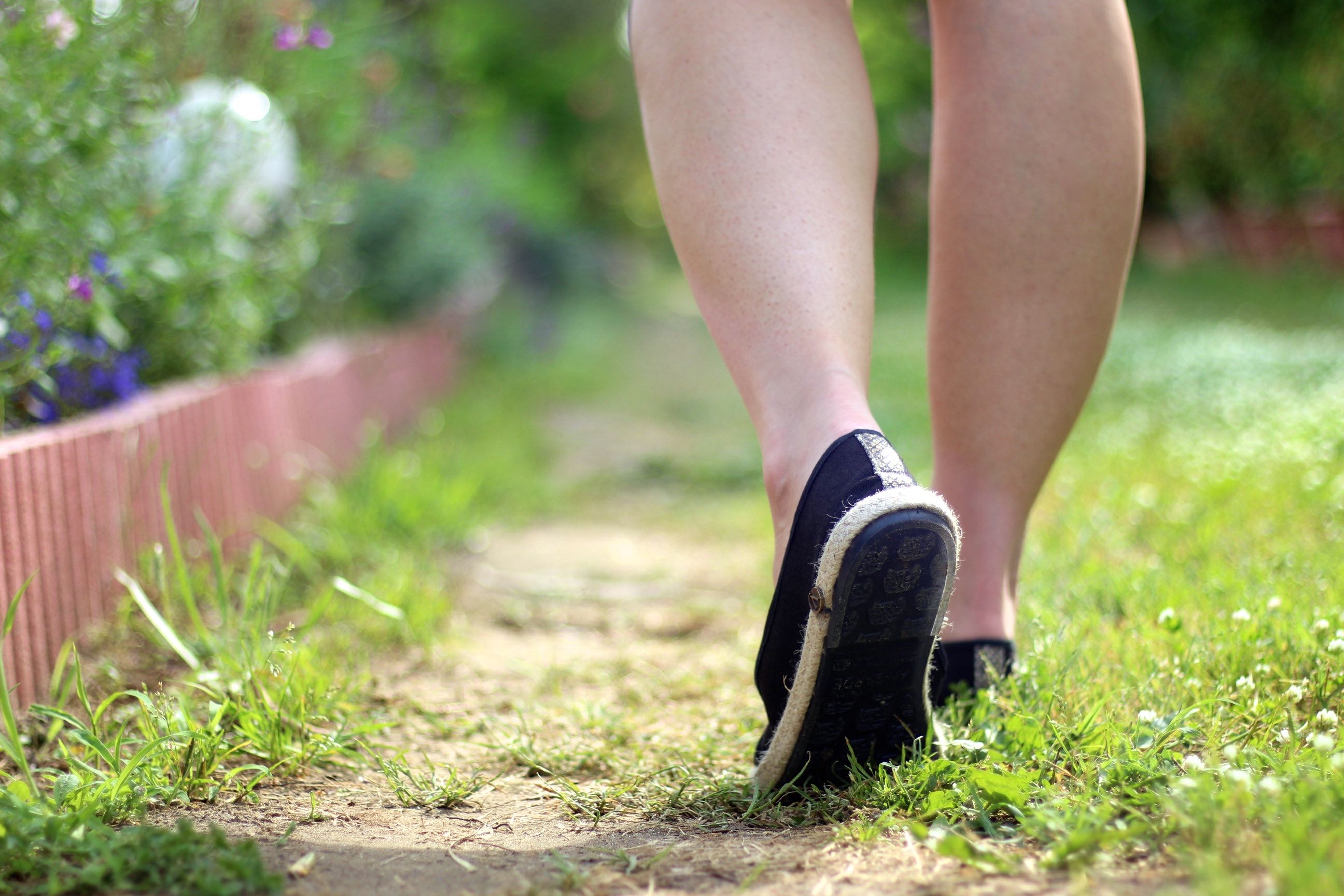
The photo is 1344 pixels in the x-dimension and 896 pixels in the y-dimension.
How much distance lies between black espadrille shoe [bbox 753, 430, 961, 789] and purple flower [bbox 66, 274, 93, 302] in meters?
1.30

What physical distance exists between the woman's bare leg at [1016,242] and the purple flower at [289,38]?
1550 mm

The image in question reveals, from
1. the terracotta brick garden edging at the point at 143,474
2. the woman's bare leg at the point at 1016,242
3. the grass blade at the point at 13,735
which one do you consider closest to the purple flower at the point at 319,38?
the terracotta brick garden edging at the point at 143,474

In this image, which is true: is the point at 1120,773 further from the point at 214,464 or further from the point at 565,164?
the point at 565,164

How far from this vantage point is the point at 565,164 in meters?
13.5

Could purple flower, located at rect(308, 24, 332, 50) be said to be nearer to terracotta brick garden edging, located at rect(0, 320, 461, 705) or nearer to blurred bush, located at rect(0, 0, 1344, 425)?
blurred bush, located at rect(0, 0, 1344, 425)

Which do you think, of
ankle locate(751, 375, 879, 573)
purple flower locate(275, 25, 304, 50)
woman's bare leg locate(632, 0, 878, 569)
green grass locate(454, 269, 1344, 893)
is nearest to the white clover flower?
purple flower locate(275, 25, 304, 50)

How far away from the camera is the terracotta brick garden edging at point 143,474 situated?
152 cm

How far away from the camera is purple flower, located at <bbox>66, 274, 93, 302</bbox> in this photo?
1.81 meters

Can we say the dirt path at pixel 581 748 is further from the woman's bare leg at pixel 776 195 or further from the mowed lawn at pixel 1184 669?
the woman's bare leg at pixel 776 195

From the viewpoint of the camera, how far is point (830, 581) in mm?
1020

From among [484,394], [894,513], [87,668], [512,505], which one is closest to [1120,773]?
[894,513]

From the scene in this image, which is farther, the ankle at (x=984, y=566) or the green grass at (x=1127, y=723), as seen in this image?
the ankle at (x=984, y=566)

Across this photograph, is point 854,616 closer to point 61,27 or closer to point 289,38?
point 61,27

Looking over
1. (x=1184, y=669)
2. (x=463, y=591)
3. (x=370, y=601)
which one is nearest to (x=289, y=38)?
(x=463, y=591)
